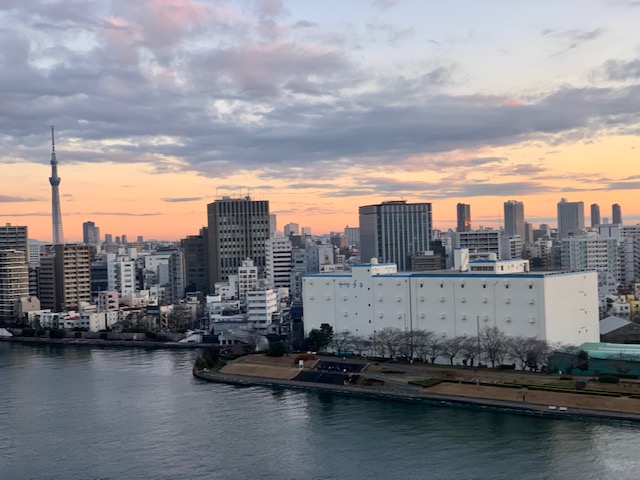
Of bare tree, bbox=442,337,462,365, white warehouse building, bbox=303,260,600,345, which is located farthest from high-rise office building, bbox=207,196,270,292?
bare tree, bbox=442,337,462,365

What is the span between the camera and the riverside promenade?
13.1m

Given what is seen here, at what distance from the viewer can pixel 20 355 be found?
2452 centimetres

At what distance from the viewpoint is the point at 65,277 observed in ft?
110

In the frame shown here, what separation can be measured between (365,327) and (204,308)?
37.2 feet

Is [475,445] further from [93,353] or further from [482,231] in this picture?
[482,231]

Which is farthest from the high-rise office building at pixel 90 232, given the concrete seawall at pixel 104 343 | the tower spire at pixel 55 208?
the concrete seawall at pixel 104 343

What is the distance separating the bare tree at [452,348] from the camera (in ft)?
56.7

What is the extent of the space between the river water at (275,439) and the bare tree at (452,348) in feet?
9.36

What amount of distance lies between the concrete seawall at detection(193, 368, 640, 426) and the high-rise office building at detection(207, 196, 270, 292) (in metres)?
19.6

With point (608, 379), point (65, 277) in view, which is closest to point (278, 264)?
point (65, 277)

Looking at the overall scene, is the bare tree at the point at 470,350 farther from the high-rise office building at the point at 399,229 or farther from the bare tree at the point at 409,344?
the high-rise office building at the point at 399,229

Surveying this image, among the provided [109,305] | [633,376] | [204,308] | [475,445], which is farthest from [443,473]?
[109,305]

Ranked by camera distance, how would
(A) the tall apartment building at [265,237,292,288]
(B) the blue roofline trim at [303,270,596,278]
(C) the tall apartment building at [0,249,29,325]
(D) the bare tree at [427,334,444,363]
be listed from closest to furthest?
(B) the blue roofline trim at [303,270,596,278] < (D) the bare tree at [427,334,444,363] < (C) the tall apartment building at [0,249,29,325] < (A) the tall apartment building at [265,237,292,288]

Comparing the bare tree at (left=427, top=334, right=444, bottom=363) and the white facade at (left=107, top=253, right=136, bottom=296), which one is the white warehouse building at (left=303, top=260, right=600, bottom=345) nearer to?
the bare tree at (left=427, top=334, right=444, bottom=363)
